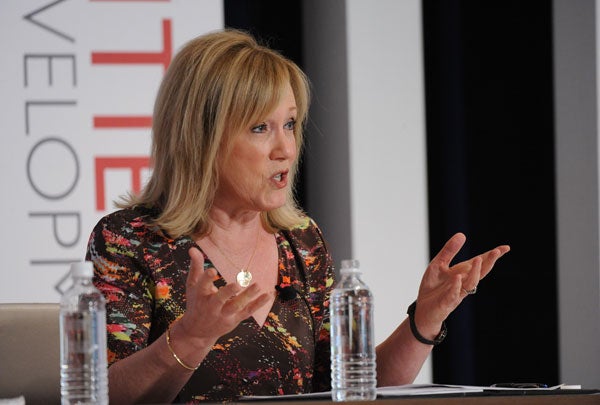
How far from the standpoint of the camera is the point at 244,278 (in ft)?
7.75

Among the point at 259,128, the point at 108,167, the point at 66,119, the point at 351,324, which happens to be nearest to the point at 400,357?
the point at 351,324

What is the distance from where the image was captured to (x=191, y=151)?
2352mm

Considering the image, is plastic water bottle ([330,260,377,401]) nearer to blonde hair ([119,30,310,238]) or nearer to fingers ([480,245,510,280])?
fingers ([480,245,510,280])

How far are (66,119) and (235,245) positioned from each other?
158 cm

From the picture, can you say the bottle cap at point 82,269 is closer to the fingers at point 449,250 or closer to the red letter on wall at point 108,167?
the fingers at point 449,250

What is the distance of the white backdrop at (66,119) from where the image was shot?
12.3 feet

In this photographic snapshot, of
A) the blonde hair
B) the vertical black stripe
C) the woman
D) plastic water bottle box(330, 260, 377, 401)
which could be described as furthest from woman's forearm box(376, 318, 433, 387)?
the vertical black stripe

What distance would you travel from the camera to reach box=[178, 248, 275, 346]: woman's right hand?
1670 mm

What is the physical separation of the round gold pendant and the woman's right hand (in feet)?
1.94

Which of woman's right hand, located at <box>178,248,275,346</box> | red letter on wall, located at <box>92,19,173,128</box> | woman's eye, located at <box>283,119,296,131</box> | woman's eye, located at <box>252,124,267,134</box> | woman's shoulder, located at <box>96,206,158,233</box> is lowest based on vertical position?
woman's right hand, located at <box>178,248,275,346</box>

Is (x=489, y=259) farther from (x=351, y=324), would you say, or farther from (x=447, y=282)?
(x=351, y=324)

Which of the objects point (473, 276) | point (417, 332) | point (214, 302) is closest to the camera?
point (214, 302)

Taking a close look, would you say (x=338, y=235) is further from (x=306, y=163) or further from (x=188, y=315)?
(x=188, y=315)

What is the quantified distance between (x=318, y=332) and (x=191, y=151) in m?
0.53
